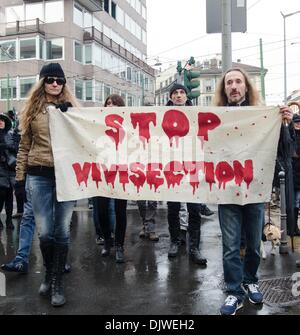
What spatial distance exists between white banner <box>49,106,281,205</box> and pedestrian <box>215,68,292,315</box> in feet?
0.34

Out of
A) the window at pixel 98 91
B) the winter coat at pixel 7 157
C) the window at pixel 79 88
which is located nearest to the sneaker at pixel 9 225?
the winter coat at pixel 7 157

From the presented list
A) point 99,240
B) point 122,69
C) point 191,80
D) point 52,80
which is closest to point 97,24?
point 122,69

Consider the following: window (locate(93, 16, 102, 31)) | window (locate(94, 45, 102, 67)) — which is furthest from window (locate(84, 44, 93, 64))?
window (locate(93, 16, 102, 31))

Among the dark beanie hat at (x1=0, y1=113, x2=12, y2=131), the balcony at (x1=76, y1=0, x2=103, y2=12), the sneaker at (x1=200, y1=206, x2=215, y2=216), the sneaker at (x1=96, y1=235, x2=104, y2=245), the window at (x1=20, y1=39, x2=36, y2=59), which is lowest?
the sneaker at (x1=96, y1=235, x2=104, y2=245)

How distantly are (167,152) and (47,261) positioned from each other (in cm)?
162

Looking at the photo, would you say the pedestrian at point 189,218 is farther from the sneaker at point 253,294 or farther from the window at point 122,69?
the window at point 122,69

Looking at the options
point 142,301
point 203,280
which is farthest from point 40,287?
point 203,280

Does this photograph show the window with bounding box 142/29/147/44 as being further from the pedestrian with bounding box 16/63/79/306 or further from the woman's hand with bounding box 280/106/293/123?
the woman's hand with bounding box 280/106/293/123

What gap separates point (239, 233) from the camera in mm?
3854

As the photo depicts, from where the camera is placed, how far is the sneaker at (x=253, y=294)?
3915 mm

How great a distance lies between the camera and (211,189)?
429cm

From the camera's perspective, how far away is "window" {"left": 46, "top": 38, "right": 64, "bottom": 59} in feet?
117

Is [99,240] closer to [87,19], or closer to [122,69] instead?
[87,19]

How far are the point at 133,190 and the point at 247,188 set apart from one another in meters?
1.22
